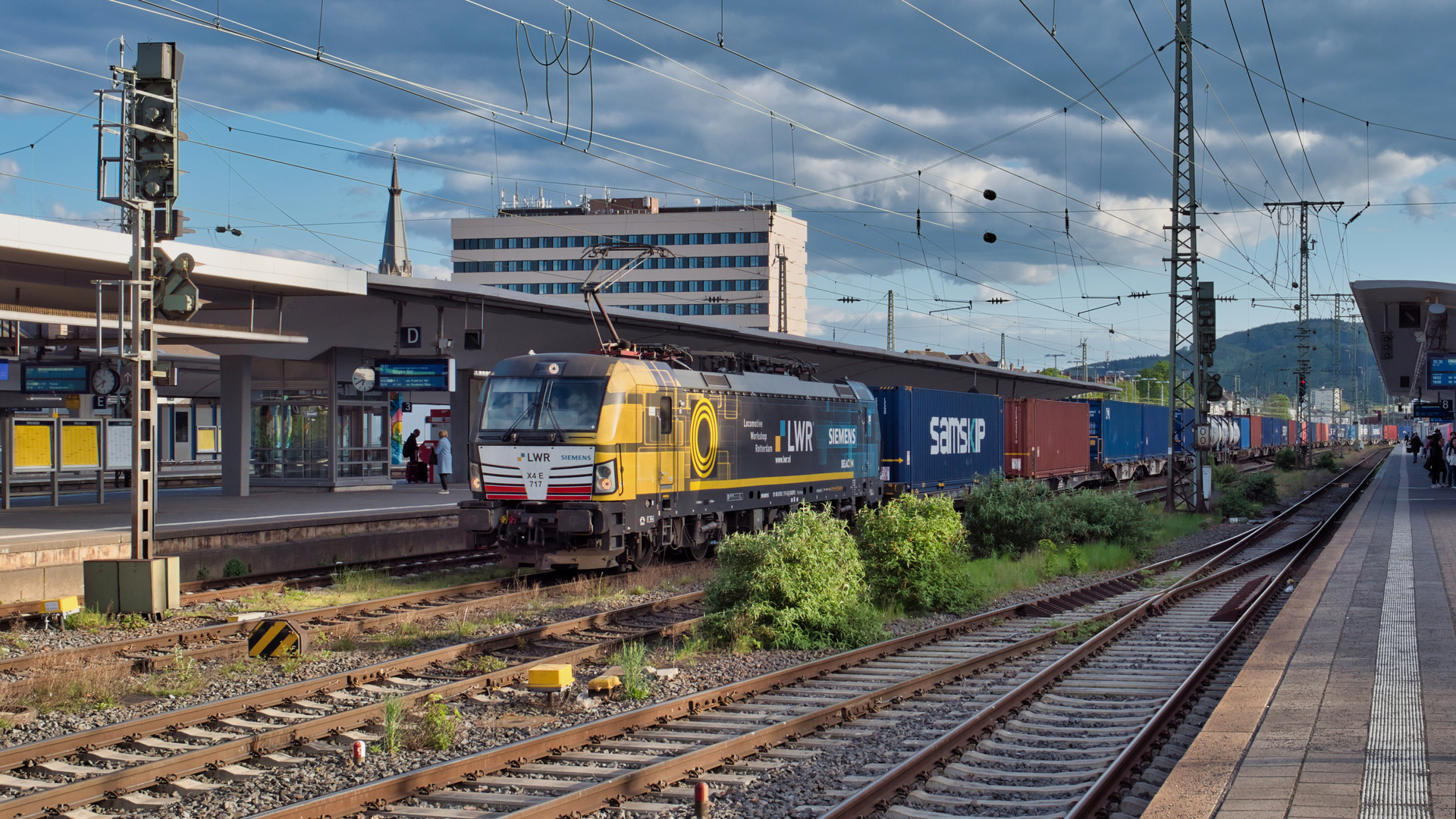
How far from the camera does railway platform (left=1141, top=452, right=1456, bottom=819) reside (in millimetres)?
5933

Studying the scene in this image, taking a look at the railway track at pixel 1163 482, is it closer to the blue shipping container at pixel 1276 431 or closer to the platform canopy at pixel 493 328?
the blue shipping container at pixel 1276 431

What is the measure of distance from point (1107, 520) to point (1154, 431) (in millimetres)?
28155

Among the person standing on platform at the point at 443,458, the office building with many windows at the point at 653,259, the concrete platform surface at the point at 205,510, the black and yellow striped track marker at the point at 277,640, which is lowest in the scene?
the black and yellow striped track marker at the point at 277,640

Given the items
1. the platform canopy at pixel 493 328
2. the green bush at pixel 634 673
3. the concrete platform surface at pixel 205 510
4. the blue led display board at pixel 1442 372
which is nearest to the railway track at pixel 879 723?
the green bush at pixel 634 673

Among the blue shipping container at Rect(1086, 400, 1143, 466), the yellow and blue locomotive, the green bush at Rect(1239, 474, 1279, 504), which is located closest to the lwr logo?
the yellow and blue locomotive

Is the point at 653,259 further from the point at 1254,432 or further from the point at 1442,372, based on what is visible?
the point at 1442,372

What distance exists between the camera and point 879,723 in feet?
29.1

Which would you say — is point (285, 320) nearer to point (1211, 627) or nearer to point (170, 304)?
point (170, 304)

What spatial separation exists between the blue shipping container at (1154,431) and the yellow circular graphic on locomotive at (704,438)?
105 feet

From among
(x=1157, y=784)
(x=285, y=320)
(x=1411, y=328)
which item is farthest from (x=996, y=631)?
(x=1411, y=328)

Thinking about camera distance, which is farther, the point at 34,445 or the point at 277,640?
the point at 34,445

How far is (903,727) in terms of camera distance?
344 inches

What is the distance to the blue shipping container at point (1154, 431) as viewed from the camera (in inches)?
1829

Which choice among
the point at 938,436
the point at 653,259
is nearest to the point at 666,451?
the point at 938,436
